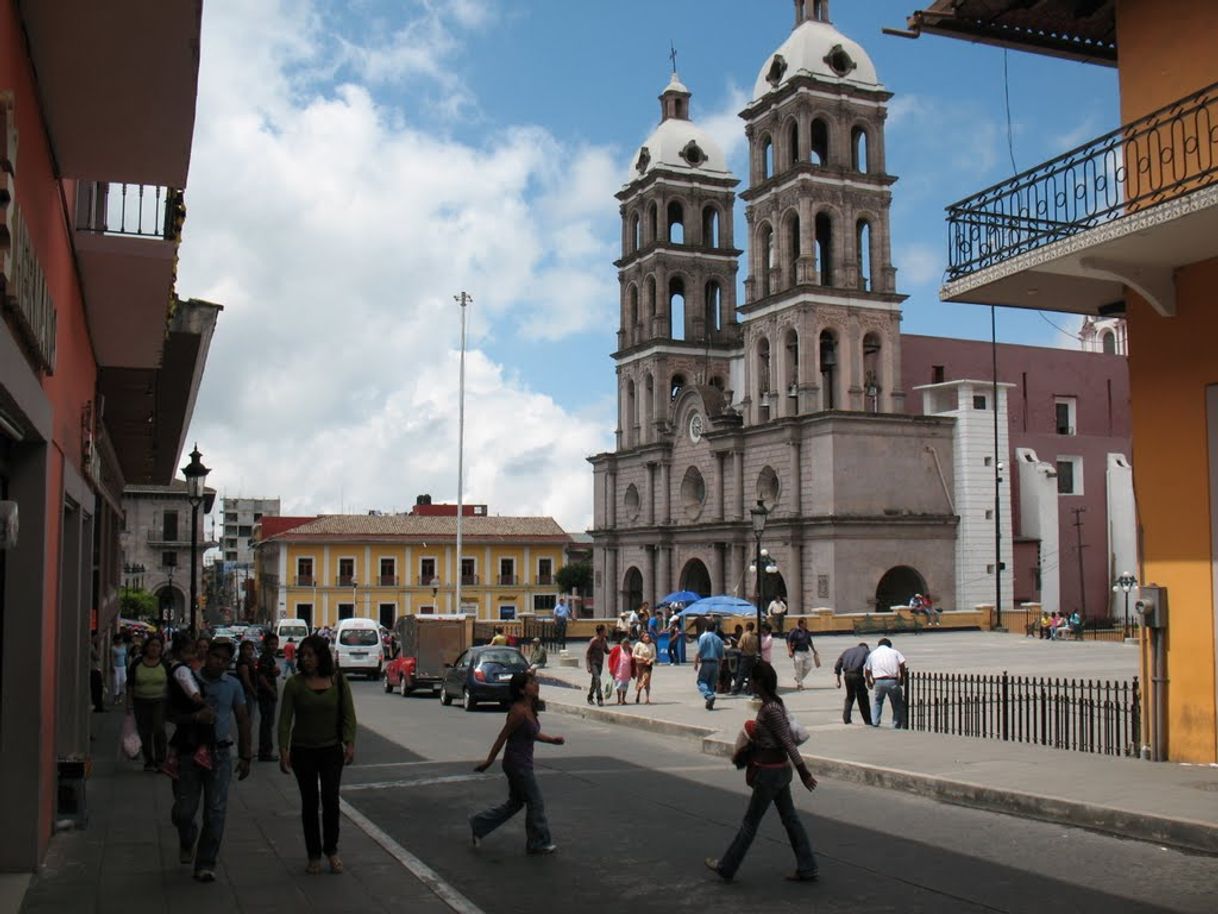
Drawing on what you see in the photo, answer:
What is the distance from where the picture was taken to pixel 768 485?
57.8m

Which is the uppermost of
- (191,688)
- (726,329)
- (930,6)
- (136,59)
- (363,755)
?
(726,329)

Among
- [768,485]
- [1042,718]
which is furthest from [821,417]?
[1042,718]

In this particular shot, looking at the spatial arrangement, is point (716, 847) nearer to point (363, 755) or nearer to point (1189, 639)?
point (1189, 639)

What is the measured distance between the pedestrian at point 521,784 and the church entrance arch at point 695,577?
176ft

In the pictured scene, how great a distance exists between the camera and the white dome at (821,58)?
57688mm

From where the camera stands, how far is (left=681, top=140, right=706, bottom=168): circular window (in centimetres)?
7081

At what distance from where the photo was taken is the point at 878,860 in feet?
31.6

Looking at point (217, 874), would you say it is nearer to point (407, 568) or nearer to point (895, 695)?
point (895, 695)

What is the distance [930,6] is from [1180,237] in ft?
14.4

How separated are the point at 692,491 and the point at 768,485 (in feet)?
24.0

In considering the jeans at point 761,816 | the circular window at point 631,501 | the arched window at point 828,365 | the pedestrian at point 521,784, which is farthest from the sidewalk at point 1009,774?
the circular window at point 631,501

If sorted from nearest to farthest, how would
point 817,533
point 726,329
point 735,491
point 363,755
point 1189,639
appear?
point 1189,639, point 363,755, point 817,533, point 735,491, point 726,329

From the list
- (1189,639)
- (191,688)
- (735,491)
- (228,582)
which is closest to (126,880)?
(191,688)

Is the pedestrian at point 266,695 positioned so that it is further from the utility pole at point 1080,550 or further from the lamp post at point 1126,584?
the utility pole at point 1080,550
